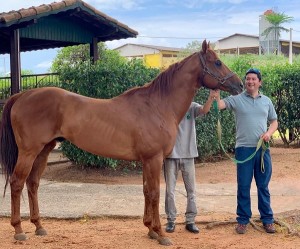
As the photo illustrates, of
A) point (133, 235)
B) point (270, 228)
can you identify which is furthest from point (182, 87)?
point (270, 228)

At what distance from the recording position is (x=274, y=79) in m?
12.5

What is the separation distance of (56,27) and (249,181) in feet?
26.2

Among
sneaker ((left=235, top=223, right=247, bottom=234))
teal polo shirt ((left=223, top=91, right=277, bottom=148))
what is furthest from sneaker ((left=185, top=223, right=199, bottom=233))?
teal polo shirt ((left=223, top=91, right=277, bottom=148))

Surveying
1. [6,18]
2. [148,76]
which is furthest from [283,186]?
[6,18]

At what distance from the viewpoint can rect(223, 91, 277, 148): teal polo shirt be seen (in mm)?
5238

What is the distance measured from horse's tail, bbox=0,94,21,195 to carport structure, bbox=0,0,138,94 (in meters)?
4.57

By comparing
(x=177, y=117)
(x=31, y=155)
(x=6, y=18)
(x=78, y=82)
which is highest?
(x=6, y=18)

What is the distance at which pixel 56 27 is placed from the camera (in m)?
11.7

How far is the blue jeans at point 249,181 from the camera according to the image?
17.4 ft

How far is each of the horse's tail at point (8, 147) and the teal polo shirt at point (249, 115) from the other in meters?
2.52

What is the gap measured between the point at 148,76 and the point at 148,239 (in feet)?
15.3

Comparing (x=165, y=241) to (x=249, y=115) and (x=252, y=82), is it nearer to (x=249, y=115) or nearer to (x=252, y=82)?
(x=249, y=115)

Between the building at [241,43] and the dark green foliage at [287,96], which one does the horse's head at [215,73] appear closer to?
the dark green foliage at [287,96]

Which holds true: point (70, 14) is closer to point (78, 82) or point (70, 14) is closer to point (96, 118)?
point (78, 82)
